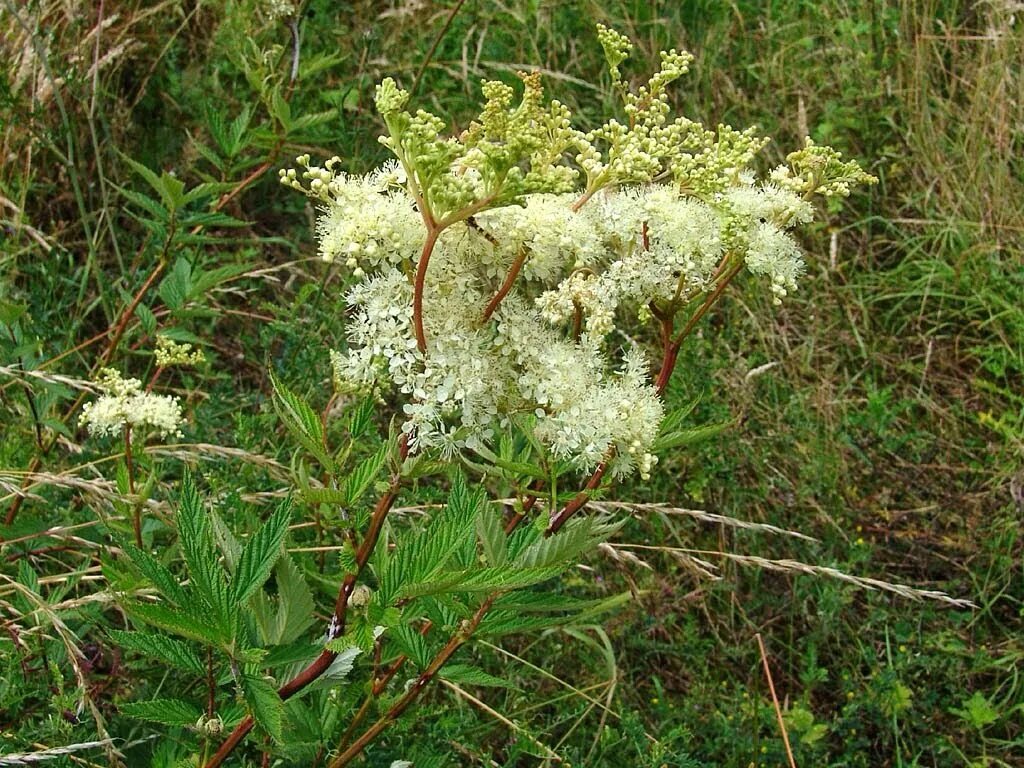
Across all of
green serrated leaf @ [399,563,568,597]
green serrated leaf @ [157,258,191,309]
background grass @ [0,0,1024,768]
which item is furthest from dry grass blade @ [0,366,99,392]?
green serrated leaf @ [399,563,568,597]

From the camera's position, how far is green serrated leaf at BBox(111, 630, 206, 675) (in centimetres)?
127

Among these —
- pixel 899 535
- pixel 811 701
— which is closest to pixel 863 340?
pixel 899 535

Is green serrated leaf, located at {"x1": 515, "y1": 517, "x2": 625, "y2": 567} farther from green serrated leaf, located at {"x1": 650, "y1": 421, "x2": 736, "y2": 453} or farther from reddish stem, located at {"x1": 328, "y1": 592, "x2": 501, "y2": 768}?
green serrated leaf, located at {"x1": 650, "y1": 421, "x2": 736, "y2": 453}

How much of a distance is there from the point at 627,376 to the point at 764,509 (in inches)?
66.8

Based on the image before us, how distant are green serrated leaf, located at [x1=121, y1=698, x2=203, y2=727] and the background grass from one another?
302 mm

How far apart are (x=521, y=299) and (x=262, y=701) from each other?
1.98ft

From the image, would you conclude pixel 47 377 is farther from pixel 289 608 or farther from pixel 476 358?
pixel 476 358

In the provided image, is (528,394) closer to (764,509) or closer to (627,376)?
(627,376)

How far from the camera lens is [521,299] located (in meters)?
1.36

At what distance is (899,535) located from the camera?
2.93 meters

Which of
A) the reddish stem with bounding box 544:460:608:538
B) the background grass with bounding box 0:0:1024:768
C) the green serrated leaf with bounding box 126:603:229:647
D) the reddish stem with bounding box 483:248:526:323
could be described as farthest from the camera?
the background grass with bounding box 0:0:1024:768

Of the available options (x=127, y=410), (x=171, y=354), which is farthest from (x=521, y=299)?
(x=171, y=354)

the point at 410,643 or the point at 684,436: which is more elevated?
the point at 684,436

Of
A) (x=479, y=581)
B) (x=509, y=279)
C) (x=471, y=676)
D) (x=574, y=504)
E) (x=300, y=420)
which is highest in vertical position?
(x=509, y=279)
